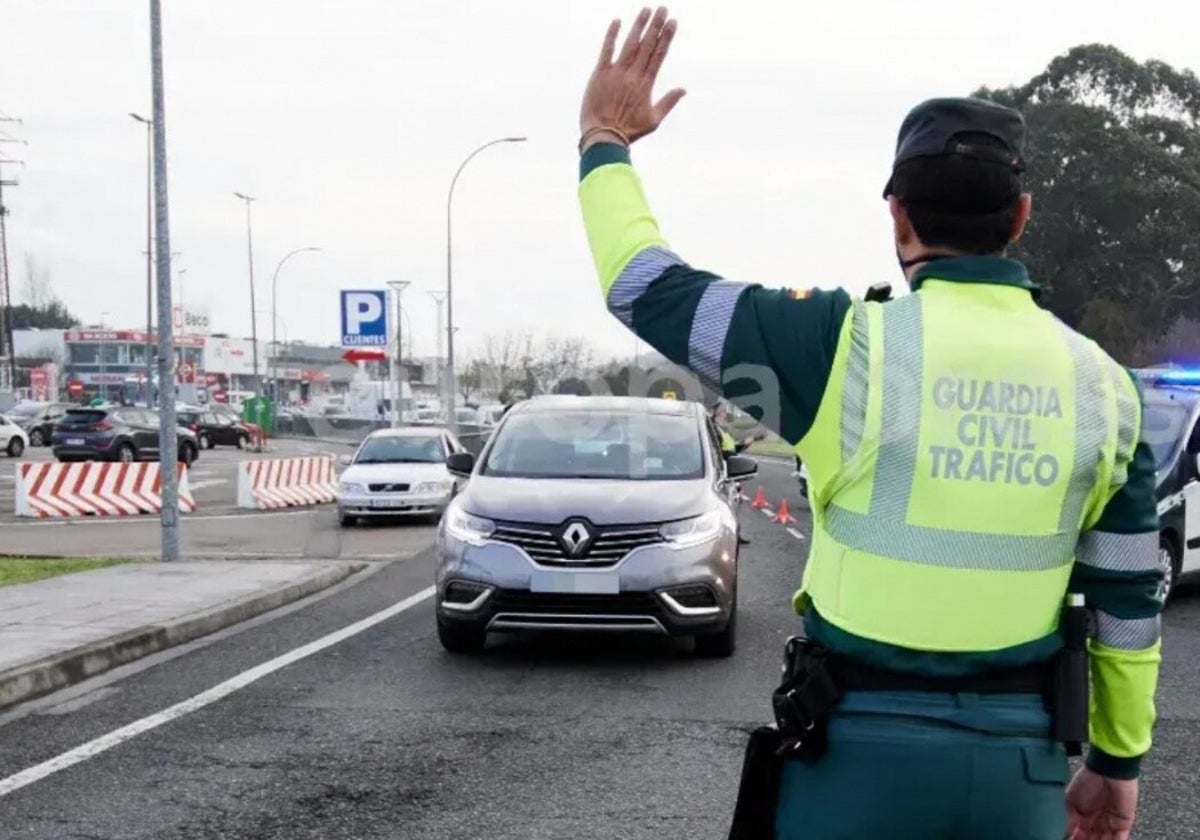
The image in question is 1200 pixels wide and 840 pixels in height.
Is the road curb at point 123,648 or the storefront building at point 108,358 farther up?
the storefront building at point 108,358

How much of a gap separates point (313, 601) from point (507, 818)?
7354mm

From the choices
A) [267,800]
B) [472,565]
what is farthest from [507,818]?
[472,565]

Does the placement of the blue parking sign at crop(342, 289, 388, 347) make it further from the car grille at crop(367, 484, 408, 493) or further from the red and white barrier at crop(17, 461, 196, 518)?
the car grille at crop(367, 484, 408, 493)

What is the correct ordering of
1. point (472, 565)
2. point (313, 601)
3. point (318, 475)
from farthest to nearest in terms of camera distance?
point (318, 475), point (313, 601), point (472, 565)

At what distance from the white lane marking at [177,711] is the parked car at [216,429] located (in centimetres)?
4567

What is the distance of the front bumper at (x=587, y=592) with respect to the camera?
879cm

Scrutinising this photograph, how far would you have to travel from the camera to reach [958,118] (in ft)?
7.35

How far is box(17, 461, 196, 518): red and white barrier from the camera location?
22.6m

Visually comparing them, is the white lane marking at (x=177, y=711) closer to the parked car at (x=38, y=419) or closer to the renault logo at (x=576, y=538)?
the renault logo at (x=576, y=538)

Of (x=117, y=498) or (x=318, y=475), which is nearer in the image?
(x=117, y=498)


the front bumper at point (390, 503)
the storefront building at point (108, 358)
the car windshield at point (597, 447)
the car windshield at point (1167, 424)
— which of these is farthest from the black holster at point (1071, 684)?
the storefront building at point (108, 358)

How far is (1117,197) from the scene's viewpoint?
135 ft

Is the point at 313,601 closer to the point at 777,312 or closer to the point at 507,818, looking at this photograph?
the point at 507,818

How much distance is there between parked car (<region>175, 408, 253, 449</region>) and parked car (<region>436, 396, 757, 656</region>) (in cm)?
4738
